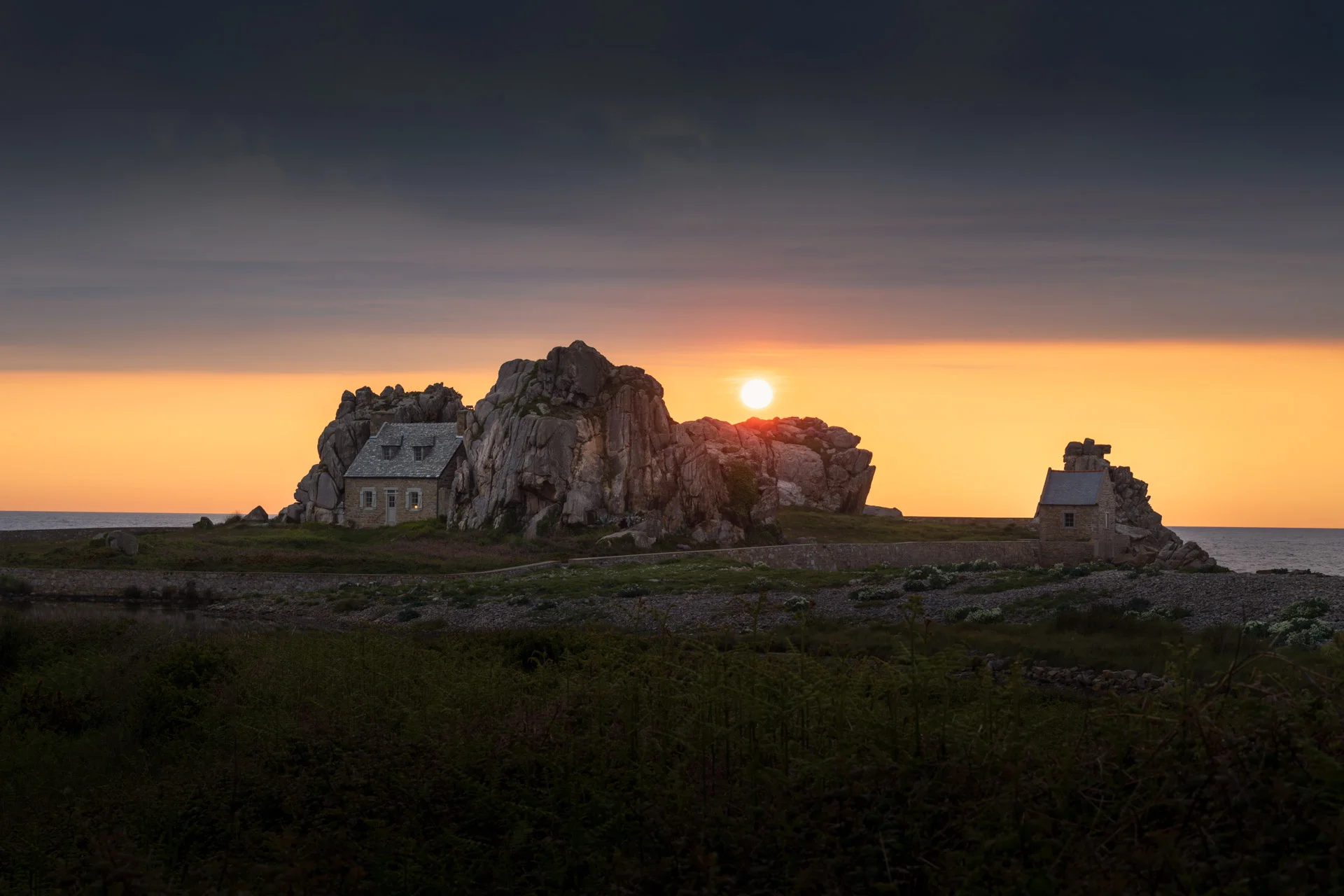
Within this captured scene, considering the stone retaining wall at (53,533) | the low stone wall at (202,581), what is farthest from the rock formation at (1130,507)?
the stone retaining wall at (53,533)

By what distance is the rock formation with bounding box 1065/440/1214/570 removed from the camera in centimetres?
9400

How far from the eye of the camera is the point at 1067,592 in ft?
131

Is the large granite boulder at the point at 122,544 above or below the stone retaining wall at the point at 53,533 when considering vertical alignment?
below

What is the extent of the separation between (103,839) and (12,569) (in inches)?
2449

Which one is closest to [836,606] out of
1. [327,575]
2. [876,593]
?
[876,593]

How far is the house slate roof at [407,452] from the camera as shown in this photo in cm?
8975

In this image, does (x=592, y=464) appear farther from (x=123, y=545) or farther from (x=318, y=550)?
(x=123, y=545)

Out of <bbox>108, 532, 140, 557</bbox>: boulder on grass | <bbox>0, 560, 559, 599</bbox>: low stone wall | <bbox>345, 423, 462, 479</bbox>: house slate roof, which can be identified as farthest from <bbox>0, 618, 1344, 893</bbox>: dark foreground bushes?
<bbox>345, 423, 462, 479</bbox>: house slate roof

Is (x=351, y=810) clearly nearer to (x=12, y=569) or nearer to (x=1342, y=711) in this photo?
(x=1342, y=711)

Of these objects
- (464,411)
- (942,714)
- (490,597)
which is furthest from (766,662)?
(464,411)

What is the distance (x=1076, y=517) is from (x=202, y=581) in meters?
58.6

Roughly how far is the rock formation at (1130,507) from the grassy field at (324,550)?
1382 centimetres

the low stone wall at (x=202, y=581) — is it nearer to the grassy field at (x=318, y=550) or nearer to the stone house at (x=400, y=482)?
the grassy field at (x=318, y=550)

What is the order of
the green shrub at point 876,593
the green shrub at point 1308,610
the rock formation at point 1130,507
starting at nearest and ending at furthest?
the green shrub at point 1308,610
the green shrub at point 876,593
the rock formation at point 1130,507
